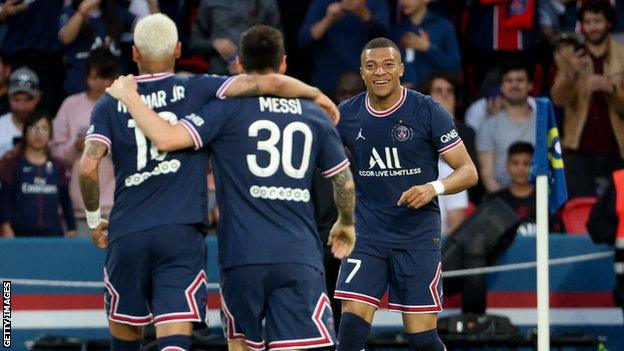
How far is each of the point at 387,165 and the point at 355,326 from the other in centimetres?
112

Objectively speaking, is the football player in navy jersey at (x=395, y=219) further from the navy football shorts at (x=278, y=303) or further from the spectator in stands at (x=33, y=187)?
the spectator in stands at (x=33, y=187)

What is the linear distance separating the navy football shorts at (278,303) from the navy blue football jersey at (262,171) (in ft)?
0.23

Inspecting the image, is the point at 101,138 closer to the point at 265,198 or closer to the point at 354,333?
the point at 265,198

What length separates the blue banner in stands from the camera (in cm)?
1127

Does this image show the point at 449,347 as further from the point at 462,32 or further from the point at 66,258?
the point at 462,32

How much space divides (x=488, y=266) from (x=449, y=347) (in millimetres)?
920


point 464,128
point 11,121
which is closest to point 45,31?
point 11,121

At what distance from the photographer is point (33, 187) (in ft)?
45.4

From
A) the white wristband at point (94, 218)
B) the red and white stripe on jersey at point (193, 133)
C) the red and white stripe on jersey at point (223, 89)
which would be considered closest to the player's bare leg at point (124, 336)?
the white wristband at point (94, 218)

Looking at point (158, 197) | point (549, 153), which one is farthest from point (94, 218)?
point (549, 153)

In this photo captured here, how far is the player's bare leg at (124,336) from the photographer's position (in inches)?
368

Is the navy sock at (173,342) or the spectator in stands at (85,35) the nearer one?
the navy sock at (173,342)

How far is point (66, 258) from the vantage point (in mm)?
13375

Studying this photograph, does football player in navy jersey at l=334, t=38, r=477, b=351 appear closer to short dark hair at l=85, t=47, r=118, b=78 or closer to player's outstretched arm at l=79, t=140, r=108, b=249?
player's outstretched arm at l=79, t=140, r=108, b=249
